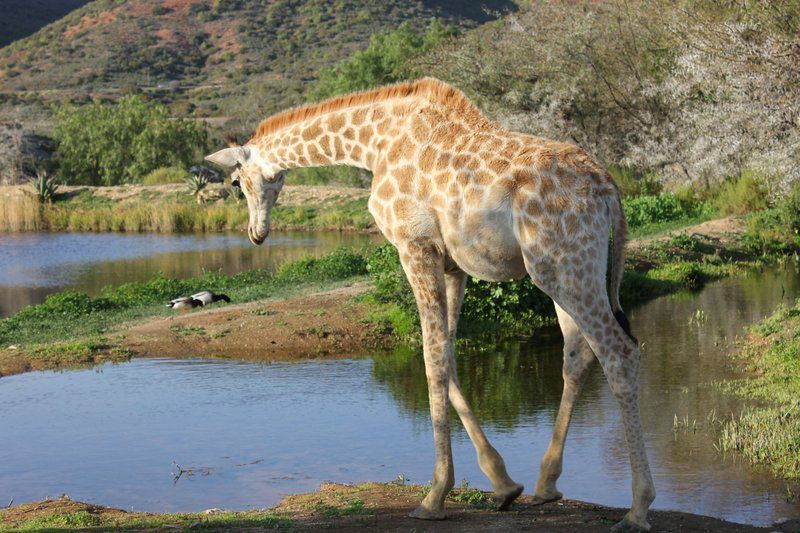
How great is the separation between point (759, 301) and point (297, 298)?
24.3ft

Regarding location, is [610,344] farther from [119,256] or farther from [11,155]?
[11,155]

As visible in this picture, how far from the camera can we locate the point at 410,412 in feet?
36.1

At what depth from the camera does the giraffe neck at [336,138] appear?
7.21m

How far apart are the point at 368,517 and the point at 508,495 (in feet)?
3.02

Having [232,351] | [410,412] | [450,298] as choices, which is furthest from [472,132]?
[232,351]

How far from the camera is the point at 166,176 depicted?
147 feet

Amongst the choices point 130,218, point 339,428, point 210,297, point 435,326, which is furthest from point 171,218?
point 435,326

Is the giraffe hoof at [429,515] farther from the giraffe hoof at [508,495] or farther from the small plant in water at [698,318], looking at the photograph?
the small plant in water at [698,318]

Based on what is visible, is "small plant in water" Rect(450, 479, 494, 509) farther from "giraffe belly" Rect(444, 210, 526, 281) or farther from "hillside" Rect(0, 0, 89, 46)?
"hillside" Rect(0, 0, 89, 46)

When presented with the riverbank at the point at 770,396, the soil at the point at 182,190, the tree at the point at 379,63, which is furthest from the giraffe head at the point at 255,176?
the tree at the point at 379,63

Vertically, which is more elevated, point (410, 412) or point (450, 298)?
point (450, 298)

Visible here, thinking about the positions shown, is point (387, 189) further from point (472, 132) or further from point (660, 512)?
point (660, 512)

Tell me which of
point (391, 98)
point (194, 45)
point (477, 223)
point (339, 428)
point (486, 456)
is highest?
point (194, 45)

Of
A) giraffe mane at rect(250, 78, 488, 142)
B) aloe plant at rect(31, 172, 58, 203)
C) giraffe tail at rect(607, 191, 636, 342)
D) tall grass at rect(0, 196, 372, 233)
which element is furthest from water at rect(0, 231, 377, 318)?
giraffe tail at rect(607, 191, 636, 342)
